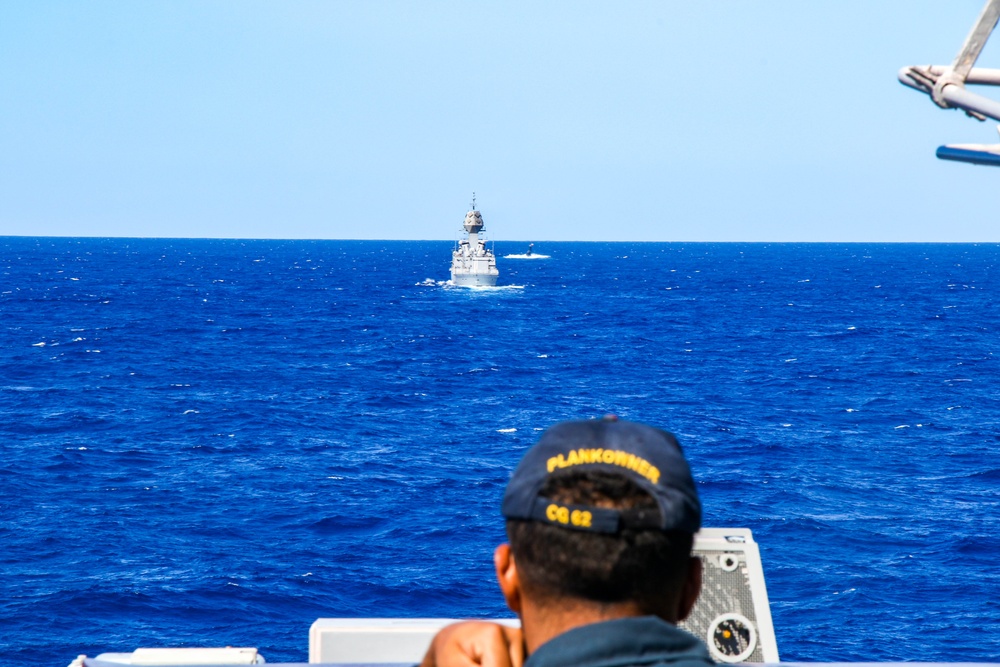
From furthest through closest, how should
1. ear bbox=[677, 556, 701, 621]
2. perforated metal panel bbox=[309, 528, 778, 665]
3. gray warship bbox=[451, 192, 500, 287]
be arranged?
gray warship bbox=[451, 192, 500, 287], perforated metal panel bbox=[309, 528, 778, 665], ear bbox=[677, 556, 701, 621]

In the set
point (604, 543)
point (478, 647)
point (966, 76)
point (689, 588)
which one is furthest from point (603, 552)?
point (966, 76)

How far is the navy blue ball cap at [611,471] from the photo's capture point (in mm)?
2146

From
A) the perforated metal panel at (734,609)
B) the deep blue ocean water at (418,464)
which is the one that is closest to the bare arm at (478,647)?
the perforated metal panel at (734,609)

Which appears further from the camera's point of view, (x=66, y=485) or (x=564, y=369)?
(x=564, y=369)

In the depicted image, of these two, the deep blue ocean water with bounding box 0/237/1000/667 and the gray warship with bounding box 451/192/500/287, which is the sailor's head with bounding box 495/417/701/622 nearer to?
the deep blue ocean water with bounding box 0/237/1000/667

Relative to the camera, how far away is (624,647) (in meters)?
2.11

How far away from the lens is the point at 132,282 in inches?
5615

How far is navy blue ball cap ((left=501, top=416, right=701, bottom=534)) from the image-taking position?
215cm

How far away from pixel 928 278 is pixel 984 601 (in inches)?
6198

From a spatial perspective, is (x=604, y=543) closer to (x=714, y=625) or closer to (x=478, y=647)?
(x=478, y=647)

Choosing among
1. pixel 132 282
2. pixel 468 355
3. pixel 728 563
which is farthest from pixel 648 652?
pixel 132 282

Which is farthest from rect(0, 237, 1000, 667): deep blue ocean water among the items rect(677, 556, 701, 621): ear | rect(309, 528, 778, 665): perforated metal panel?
rect(677, 556, 701, 621): ear

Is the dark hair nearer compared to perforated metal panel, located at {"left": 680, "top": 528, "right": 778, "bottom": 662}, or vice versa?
the dark hair

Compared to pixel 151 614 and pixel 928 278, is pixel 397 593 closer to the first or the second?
pixel 151 614
